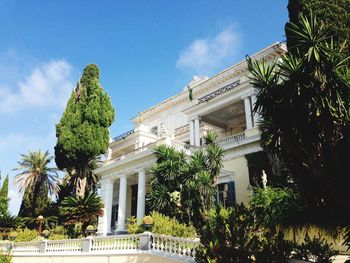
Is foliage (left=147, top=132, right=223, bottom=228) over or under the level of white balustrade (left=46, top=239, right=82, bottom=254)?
over

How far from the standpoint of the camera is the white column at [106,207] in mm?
25984

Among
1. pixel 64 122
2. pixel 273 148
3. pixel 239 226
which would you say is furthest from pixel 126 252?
pixel 64 122

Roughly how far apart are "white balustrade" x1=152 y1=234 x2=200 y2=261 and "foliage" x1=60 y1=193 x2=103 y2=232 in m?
9.99

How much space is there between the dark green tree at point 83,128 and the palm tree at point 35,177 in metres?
6.52

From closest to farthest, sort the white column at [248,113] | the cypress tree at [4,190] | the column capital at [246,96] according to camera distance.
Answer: the white column at [248,113]
the column capital at [246,96]
the cypress tree at [4,190]

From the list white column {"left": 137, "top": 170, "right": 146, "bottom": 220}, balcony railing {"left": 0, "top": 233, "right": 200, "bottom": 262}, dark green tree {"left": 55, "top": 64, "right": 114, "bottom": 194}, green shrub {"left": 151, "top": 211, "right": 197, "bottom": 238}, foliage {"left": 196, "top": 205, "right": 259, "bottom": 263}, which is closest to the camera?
foliage {"left": 196, "top": 205, "right": 259, "bottom": 263}

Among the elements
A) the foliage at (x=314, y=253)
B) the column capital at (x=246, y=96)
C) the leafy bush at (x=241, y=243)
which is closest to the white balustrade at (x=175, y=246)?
the leafy bush at (x=241, y=243)

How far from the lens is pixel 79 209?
2125 cm

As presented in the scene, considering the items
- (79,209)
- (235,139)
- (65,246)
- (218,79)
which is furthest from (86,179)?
(235,139)

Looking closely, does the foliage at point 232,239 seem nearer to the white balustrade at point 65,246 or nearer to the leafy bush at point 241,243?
the leafy bush at point 241,243

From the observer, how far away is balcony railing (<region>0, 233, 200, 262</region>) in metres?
11.3

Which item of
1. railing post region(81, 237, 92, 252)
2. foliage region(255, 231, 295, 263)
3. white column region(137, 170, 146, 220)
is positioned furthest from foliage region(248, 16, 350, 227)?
white column region(137, 170, 146, 220)

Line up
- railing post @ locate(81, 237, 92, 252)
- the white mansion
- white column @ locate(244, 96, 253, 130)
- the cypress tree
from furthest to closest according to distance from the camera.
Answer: the cypress tree, white column @ locate(244, 96, 253, 130), the white mansion, railing post @ locate(81, 237, 92, 252)

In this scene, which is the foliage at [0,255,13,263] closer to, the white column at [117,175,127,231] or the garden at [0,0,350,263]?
the white column at [117,175,127,231]
